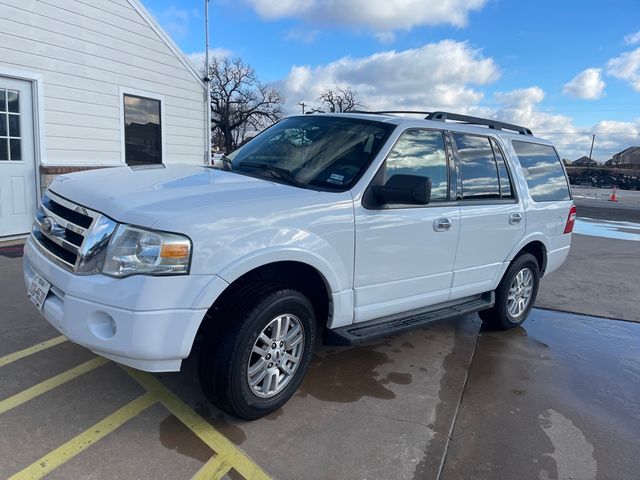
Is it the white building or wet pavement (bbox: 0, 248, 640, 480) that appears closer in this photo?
wet pavement (bbox: 0, 248, 640, 480)

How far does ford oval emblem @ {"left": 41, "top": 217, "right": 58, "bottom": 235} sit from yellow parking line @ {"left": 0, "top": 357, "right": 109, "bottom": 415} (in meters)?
1.04

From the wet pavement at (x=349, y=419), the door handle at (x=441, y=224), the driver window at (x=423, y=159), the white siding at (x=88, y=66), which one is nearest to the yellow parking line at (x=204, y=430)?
the wet pavement at (x=349, y=419)

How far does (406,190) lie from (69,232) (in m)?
2.04

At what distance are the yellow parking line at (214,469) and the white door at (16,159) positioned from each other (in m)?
6.39

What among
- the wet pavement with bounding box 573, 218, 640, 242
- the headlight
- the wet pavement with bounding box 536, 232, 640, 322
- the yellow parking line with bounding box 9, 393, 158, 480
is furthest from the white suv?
the wet pavement with bounding box 573, 218, 640, 242

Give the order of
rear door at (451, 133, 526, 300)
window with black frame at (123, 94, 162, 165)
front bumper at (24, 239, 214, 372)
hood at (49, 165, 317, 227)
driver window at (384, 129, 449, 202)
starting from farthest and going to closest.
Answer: window with black frame at (123, 94, 162, 165)
rear door at (451, 133, 526, 300)
driver window at (384, 129, 449, 202)
hood at (49, 165, 317, 227)
front bumper at (24, 239, 214, 372)

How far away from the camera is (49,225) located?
9.93ft

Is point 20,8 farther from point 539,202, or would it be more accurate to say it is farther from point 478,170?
point 539,202

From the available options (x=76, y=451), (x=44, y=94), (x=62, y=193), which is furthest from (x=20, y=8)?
(x=76, y=451)

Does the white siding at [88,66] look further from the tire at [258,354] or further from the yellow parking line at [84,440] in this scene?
the tire at [258,354]

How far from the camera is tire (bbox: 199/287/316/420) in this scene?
2.75 m

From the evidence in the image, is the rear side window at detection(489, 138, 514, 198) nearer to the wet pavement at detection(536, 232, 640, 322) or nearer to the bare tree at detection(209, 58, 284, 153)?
the wet pavement at detection(536, 232, 640, 322)

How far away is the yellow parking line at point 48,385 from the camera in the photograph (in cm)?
302

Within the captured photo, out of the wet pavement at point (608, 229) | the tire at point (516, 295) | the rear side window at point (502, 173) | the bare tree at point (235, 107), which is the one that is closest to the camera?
the rear side window at point (502, 173)
